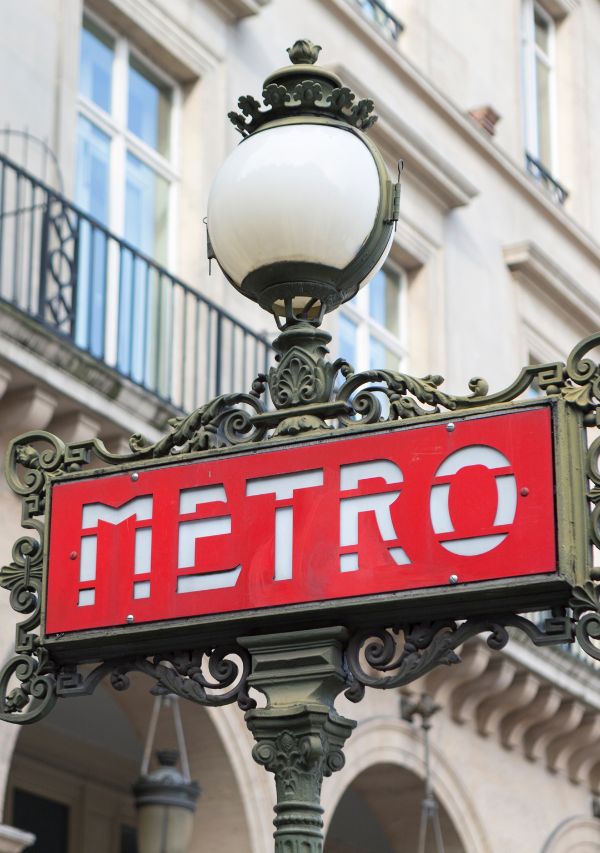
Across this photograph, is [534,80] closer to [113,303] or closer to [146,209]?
[146,209]

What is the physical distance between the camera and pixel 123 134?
12914 millimetres

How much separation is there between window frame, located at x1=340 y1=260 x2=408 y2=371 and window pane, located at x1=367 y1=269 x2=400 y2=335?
0.02 m

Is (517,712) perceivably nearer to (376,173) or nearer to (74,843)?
(74,843)

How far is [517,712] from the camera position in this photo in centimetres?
1560

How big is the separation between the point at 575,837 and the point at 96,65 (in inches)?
290

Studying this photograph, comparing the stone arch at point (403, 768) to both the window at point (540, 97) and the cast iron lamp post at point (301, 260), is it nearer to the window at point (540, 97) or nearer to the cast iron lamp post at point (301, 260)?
the window at point (540, 97)

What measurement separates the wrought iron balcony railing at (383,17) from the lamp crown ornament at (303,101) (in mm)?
12292

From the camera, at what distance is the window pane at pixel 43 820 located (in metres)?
13.9

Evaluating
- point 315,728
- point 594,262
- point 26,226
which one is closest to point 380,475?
point 315,728

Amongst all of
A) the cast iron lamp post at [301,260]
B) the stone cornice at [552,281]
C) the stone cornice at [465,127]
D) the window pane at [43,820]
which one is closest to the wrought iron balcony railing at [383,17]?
the stone cornice at [465,127]

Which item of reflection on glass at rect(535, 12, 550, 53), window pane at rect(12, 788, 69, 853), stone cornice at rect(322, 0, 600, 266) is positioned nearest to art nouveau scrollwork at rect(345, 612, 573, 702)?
window pane at rect(12, 788, 69, 853)

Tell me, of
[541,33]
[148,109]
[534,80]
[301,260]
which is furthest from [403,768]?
[301,260]

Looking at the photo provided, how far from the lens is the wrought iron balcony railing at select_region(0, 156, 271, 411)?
10.7m

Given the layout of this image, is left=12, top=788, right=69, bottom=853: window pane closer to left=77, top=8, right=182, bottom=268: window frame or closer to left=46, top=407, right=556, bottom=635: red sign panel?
left=77, top=8, right=182, bottom=268: window frame
